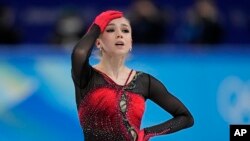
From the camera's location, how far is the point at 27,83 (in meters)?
6.84

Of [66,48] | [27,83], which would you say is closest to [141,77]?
[27,83]

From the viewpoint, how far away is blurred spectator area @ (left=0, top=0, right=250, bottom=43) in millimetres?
10836

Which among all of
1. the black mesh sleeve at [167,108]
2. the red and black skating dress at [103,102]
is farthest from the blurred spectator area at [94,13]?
the red and black skating dress at [103,102]

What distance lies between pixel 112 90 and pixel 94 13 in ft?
21.1

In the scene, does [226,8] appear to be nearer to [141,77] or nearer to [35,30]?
[35,30]

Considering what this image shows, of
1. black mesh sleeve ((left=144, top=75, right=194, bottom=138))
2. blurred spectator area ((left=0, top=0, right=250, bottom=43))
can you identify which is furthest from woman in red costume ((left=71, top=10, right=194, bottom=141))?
blurred spectator area ((left=0, top=0, right=250, bottom=43))

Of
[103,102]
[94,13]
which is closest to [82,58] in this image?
[103,102]

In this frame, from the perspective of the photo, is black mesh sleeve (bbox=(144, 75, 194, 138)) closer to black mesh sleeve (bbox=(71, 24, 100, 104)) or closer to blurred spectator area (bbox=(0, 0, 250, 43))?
black mesh sleeve (bbox=(71, 24, 100, 104))

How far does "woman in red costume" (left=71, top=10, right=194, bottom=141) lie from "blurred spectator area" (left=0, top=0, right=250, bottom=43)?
6047 millimetres

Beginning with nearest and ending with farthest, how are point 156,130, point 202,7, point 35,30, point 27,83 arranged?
point 156,130 → point 27,83 → point 202,7 → point 35,30

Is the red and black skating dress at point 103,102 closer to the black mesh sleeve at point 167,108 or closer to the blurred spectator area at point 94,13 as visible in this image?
the black mesh sleeve at point 167,108

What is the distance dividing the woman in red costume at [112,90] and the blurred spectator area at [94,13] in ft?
19.8

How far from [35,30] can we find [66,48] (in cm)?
360

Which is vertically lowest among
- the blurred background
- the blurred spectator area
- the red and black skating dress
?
the red and black skating dress
